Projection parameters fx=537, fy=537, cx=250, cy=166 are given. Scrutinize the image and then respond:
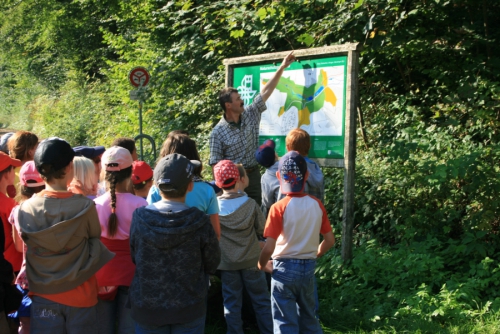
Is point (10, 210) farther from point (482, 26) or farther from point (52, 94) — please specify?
point (52, 94)

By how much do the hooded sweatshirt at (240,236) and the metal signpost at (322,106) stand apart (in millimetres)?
1517

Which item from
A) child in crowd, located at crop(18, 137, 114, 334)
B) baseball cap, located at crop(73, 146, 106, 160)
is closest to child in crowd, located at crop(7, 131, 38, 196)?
baseball cap, located at crop(73, 146, 106, 160)

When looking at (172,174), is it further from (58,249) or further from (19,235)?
(19,235)

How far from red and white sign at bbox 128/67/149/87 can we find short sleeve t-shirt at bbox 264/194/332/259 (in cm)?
850

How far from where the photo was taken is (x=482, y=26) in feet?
25.8

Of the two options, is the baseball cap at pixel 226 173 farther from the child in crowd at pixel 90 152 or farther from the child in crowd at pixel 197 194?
the child in crowd at pixel 90 152

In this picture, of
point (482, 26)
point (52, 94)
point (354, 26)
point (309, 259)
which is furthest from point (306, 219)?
point (52, 94)

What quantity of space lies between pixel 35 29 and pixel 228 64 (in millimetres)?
21503

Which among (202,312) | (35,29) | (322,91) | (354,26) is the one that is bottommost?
(202,312)

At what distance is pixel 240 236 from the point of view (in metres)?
4.61

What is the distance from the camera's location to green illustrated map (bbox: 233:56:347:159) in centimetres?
575

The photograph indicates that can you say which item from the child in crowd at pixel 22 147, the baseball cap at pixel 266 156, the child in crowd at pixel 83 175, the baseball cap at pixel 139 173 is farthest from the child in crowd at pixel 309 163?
the child in crowd at pixel 22 147

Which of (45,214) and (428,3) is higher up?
(428,3)

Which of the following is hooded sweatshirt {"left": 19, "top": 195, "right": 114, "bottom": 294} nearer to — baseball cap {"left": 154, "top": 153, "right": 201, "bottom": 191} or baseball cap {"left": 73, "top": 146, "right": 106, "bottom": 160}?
baseball cap {"left": 154, "top": 153, "right": 201, "bottom": 191}
